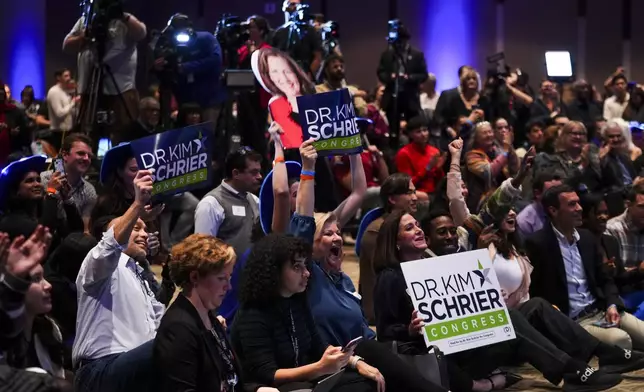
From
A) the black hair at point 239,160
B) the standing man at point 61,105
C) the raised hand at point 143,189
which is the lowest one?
the raised hand at point 143,189

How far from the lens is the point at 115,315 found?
4207 mm

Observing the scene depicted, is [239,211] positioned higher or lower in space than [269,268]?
higher

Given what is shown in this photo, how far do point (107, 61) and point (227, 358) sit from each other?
5.37 meters

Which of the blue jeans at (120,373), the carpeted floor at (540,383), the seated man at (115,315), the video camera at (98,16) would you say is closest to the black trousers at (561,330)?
the carpeted floor at (540,383)

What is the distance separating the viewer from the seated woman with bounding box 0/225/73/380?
128 inches

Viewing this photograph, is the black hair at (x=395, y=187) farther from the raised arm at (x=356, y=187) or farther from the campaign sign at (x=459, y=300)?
the campaign sign at (x=459, y=300)

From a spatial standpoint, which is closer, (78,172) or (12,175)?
(12,175)

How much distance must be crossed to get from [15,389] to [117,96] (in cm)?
606

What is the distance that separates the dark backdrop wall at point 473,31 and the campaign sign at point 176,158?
12.1 meters

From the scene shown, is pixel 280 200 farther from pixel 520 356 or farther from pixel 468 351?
pixel 520 356

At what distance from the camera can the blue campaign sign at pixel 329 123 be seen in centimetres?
546

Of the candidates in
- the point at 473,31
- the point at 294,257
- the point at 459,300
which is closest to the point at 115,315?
the point at 294,257

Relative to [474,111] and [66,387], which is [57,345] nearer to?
[66,387]

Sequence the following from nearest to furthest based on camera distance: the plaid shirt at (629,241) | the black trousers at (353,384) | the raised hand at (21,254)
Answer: the raised hand at (21,254) → the black trousers at (353,384) → the plaid shirt at (629,241)
